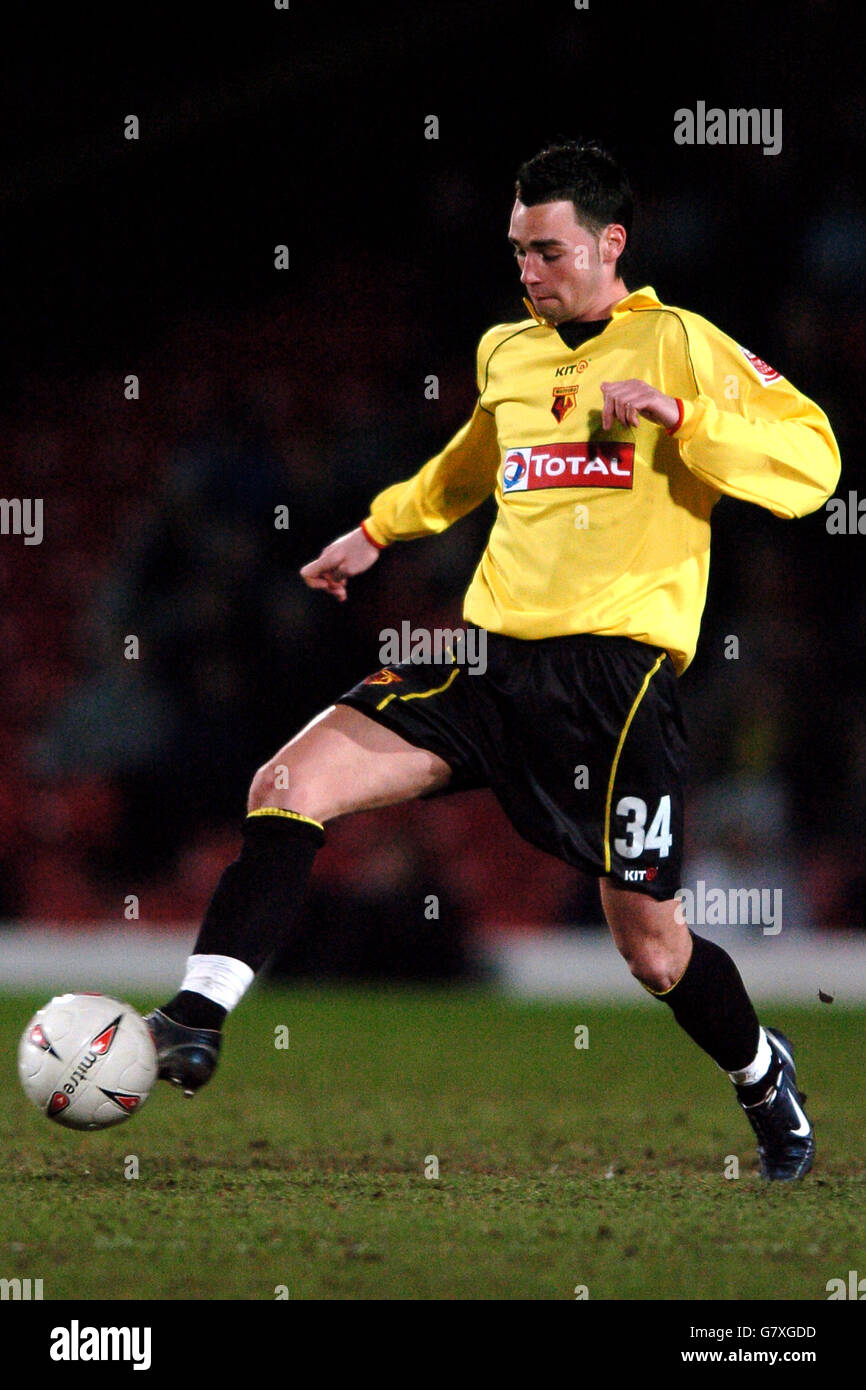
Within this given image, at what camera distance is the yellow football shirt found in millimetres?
4039

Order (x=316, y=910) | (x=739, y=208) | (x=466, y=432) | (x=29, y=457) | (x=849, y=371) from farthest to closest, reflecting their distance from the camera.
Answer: (x=29, y=457), (x=739, y=208), (x=849, y=371), (x=316, y=910), (x=466, y=432)

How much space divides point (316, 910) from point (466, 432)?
15.3ft

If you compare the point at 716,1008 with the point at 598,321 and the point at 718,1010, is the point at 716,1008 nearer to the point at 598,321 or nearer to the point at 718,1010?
the point at 718,1010

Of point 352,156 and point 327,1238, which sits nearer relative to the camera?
point 327,1238

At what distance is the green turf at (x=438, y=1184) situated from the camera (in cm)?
300

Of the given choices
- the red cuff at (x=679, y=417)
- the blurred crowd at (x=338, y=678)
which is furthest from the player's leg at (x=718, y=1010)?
the blurred crowd at (x=338, y=678)

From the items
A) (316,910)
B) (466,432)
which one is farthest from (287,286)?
(466,432)

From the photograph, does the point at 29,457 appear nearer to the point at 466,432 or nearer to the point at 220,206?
the point at 220,206

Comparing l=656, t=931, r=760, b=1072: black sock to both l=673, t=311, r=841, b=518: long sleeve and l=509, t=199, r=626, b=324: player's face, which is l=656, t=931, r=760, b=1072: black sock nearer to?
l=673, t=311, r=841, b=518: long sleeve

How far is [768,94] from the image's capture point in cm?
1150

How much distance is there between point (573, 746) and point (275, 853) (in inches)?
27.5

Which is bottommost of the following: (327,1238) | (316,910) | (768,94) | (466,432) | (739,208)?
(327,1238)

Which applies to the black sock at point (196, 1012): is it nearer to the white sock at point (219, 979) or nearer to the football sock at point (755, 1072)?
the white sock at point (219, 979)

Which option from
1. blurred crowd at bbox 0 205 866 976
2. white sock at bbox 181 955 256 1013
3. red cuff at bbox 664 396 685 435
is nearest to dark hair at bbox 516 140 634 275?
red cuff at bbox 664 396 685 435
